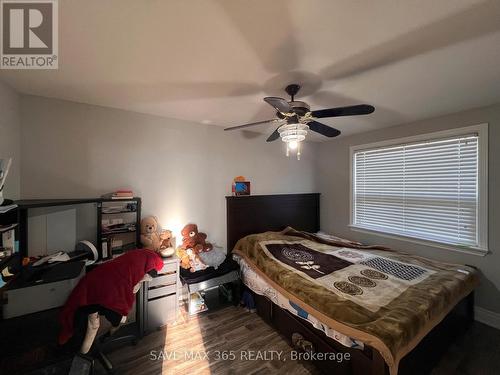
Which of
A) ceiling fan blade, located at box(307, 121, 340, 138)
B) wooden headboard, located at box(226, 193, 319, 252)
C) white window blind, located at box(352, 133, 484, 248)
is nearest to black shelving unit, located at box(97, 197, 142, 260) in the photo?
wooden headboard, located at box(226, 193, 319, 252)

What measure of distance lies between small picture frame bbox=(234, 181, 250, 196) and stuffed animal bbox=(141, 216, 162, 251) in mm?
1188

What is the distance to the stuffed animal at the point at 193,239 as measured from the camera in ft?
7.96

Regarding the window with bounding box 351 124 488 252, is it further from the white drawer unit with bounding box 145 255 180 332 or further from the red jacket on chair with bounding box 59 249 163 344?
the red jacket on chair with bounding box 59 249 163 344

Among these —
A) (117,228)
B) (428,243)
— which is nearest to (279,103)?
(117,228)

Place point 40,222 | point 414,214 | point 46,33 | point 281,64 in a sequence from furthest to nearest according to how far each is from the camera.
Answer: point 414,214, point 40,222, point 281,64, point 46,33

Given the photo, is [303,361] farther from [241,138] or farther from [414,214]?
[241,138]

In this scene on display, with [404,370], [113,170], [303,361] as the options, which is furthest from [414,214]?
[113,170]

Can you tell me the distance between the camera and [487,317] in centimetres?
210

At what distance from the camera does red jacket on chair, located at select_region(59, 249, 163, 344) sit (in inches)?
47.8

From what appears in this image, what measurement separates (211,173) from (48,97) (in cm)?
180

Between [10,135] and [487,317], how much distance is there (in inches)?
197

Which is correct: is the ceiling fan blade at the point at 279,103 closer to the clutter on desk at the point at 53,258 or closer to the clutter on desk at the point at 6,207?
the clutter on desk at the point at 6,207

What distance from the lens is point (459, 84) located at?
163 centimetres

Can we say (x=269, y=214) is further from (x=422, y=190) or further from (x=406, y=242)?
(x=422, y=190)
